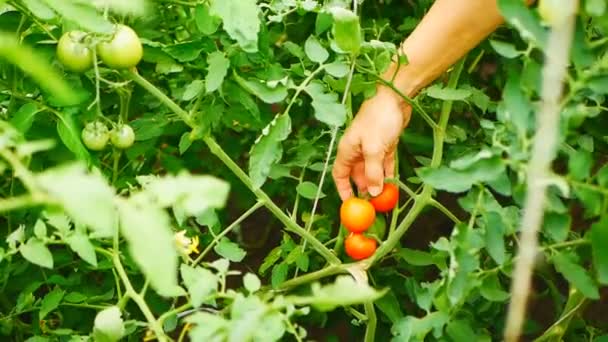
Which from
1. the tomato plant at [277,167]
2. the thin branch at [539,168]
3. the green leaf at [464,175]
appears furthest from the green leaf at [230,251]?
the thin branch at [539,168]

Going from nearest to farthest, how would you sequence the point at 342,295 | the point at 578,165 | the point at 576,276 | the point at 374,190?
the point at 342,295 < the point at 578,165 < the point at 576,276 < the point at 374,190

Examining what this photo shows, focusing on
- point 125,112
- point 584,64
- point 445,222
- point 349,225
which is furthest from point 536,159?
point 445,222

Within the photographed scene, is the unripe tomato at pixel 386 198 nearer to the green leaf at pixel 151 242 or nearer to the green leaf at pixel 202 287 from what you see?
the green leaf at pixel 202 287

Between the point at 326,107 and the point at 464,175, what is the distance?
1.20ft

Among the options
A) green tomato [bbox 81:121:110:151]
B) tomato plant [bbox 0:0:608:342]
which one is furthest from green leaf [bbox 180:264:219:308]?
green tomato [bbox 81:121:110:151]

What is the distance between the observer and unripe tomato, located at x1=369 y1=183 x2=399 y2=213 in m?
1.43

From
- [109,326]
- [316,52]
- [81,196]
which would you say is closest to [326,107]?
[316,52]

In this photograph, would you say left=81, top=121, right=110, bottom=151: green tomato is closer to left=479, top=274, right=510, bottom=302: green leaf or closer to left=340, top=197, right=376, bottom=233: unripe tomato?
left=340, top=197, right=376, bottom=233: unripe tomato

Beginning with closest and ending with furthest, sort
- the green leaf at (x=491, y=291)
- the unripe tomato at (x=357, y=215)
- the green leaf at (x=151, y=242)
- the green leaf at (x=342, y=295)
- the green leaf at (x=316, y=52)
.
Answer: the green leaf at (x=151, y=242) < the green leaf at (x=342, y=295) < the green leaf at (x=491, y=291) < the green leaf at (x=316, y=52) < the unripe tomato at (x=357, y=215)

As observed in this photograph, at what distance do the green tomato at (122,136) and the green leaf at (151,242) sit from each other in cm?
72

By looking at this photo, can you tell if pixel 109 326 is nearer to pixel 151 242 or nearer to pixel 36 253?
pixel 36 253

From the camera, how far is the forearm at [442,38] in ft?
3.83

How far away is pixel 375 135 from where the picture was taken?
4.39 ft

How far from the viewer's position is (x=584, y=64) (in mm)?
889
